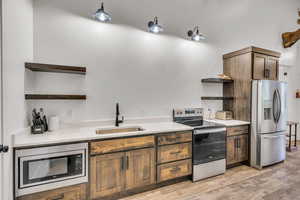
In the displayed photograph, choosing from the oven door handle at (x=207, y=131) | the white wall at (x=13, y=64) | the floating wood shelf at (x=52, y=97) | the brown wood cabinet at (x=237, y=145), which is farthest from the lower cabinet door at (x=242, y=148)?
the white wall at (x=13, y=64)

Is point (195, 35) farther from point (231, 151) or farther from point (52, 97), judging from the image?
point (52, 97)

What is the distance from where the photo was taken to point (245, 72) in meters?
3.25

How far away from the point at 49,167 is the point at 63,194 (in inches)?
14.3

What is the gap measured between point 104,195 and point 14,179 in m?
0.98

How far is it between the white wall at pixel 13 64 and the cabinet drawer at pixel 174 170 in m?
1.75

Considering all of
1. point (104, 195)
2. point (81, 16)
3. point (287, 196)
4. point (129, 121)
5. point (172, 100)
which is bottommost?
point (287, 196)

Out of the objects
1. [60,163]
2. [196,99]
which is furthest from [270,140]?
[60,163]

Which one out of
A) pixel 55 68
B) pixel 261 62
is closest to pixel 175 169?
pixel 55 68

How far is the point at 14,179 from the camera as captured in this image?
5.09ft

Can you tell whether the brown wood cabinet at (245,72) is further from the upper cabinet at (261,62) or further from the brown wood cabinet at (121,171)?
the brown wood cabinet at (121,171)

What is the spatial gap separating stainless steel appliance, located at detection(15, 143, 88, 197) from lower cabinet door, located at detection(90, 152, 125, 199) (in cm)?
11

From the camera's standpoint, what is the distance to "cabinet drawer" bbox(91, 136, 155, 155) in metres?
1.90

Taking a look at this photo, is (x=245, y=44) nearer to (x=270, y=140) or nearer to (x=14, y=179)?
(x=270, y=140)

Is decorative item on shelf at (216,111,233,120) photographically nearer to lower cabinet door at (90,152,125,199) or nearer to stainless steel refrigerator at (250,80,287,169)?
stainless steel refrigerator at (250,80,287,169)
